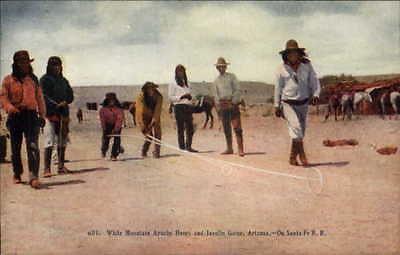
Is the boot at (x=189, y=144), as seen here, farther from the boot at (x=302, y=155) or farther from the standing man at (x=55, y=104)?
the standing man at (x=55, y=104)

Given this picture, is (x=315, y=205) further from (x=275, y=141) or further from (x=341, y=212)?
(x=275, y=141)

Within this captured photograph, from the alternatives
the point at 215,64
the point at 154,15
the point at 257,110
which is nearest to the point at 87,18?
the point at 154,15

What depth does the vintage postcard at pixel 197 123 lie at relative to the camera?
3945 millimetres

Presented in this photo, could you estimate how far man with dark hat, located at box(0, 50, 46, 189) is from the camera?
399 centimetres

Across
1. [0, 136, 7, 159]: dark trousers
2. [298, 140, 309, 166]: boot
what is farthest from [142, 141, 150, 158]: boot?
[298, 140, 309, 166]: boot

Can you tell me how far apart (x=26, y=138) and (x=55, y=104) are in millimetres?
299

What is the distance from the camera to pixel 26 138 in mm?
4027

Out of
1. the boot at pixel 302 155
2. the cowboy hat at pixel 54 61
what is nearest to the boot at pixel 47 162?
the cowboy hat at pixel 54 61

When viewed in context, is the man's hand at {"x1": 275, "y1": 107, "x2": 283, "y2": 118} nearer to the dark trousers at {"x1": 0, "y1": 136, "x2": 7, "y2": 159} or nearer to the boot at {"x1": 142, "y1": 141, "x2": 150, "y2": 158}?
the boot at {"x1": 142, "y1": 141, "x2": 150, "y2": 158}

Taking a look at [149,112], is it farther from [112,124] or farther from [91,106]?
[91,106]

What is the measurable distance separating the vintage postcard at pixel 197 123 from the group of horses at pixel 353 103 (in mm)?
15

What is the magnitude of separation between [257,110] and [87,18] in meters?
1.31

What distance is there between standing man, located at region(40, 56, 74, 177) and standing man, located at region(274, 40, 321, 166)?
1.45m

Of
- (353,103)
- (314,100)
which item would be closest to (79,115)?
(314,100)
